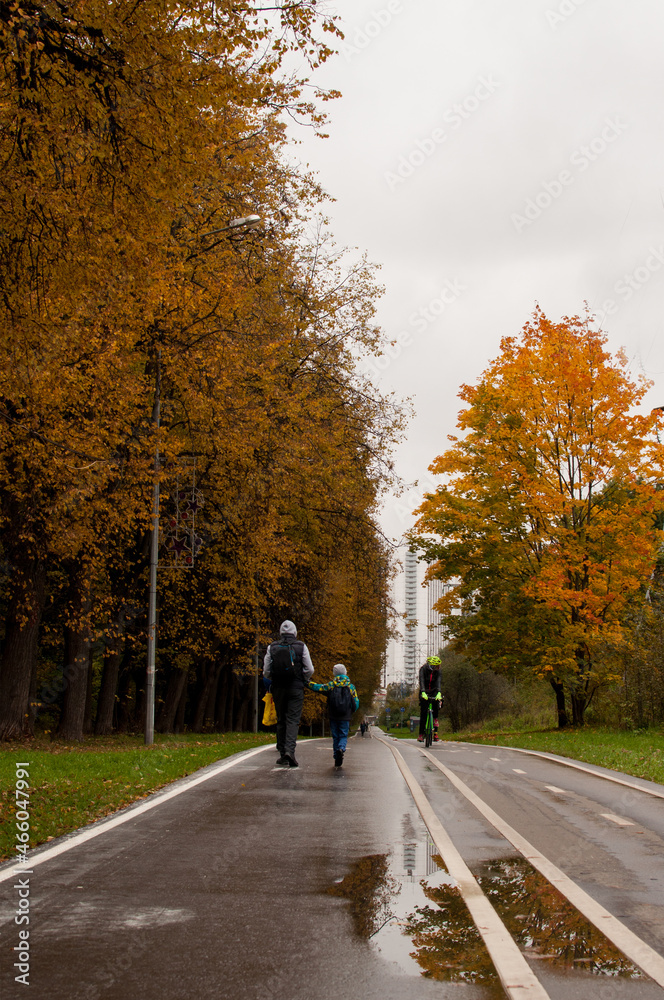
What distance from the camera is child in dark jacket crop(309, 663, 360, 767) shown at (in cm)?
1384

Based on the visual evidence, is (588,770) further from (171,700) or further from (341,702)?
(171,700)

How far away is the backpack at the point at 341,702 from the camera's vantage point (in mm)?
13828

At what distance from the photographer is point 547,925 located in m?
4.96

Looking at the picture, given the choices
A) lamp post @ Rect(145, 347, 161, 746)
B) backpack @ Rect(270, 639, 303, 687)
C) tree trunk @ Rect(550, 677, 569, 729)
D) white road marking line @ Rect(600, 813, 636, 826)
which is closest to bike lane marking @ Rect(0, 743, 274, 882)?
backpack @ Rect(270, 639, 303, 687)

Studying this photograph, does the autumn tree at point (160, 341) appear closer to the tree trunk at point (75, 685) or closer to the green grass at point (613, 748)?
the tree trunk at point (75, 685)

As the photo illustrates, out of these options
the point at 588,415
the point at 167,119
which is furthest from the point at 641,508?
the point at 167,119

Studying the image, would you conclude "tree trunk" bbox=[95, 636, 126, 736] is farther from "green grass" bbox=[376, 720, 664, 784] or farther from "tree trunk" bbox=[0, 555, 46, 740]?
"green grass" bbox=[376, 720, 664, 784]

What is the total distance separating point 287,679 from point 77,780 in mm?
2853

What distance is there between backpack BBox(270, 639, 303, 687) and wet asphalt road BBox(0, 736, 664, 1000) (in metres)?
2.81

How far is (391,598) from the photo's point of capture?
110 feet

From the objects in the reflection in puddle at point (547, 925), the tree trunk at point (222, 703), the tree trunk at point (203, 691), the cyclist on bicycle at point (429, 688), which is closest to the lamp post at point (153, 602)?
the cyclist on bicycle at point (429, 688)

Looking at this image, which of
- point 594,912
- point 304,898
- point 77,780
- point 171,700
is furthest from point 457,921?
point 171,700

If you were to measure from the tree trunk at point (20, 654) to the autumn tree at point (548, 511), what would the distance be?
13039 mm

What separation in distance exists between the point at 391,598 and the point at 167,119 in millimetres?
25510
